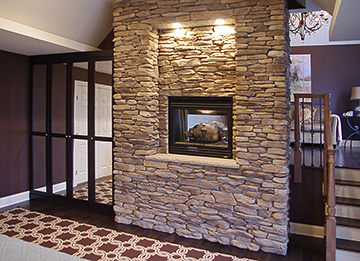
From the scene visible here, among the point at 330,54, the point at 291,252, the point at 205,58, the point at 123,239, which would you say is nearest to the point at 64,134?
the point at 123,239

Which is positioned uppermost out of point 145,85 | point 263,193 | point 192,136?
point 145,85

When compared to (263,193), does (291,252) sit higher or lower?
lower

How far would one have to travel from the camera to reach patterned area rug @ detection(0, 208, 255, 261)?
3.10 metres

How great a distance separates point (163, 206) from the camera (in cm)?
374

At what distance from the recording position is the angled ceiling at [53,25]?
3.52m

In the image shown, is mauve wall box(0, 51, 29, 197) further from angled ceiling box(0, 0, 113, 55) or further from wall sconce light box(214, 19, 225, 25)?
wall sconce light box(214, 19, 225, 25)

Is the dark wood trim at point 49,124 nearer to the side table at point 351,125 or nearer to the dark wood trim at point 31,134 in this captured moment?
the dark wood trim at point 31,134

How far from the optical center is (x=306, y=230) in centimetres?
371

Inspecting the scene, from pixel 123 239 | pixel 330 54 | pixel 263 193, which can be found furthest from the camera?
pixel 330 54

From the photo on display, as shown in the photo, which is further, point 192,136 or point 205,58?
point 192,136

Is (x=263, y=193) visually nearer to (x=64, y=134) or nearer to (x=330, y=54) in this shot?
(x=64, y=134)

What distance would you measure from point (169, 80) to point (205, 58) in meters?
0.55

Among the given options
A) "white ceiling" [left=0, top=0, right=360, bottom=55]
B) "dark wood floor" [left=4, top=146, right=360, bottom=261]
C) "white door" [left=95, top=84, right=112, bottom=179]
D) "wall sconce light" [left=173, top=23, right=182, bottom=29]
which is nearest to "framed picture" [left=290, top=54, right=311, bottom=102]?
"dark wood floor" [left=4, top=146, right=360, bottom=261]

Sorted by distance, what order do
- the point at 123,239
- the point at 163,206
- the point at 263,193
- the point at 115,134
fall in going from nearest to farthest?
the point at 263,193 < the point at 123,239 < the point at 163,206 < the point at 115,134
